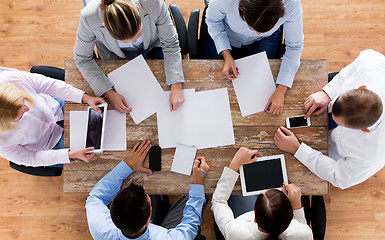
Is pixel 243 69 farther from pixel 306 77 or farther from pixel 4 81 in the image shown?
pixel 4 81

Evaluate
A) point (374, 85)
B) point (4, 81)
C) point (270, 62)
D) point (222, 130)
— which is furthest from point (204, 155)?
point (4, 81)

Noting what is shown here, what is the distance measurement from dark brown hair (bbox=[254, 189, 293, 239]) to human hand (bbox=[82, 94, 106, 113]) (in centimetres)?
98

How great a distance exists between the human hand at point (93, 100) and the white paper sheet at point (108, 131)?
0.07 m

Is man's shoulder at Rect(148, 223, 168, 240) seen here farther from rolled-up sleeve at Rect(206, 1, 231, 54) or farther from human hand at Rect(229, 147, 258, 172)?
rolled-up sleeve at Rect(206, 1, 231, 54)

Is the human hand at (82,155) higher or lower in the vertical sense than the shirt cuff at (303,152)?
lower

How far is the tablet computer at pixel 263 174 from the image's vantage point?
1518 millimetres

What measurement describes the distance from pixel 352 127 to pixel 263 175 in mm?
491

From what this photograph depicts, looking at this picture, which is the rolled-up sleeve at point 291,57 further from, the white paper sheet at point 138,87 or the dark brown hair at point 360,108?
the white paper sheet at point 138,87

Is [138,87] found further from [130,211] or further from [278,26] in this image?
[278,26]

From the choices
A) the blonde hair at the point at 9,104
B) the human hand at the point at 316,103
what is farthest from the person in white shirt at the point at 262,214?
the blonde hair at the point at 9,104

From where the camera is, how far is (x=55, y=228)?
2291 millimetres

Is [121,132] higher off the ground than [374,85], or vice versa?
[374,85]

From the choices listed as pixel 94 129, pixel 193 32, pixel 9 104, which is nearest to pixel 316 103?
pixel 193 32

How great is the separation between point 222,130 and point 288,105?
395 millimetres
